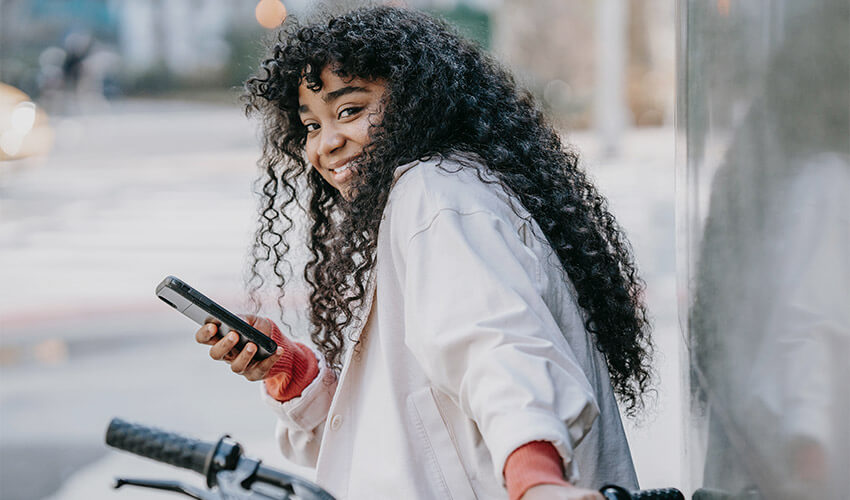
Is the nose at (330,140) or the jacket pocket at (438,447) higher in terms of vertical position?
the nose at (330,140)

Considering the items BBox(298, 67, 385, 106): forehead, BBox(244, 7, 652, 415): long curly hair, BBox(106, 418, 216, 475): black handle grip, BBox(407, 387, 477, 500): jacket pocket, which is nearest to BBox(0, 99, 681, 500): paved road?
BBox(244, 7, 652, 415): long curly hair

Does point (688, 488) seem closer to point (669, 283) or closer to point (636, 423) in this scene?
point (636, 423)

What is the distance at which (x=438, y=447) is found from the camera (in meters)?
1.71

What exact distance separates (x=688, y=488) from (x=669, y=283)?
Answer: 5.54 metres

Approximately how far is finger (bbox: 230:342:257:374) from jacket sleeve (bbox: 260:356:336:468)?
202 millimetres

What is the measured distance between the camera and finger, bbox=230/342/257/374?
79.6 inches

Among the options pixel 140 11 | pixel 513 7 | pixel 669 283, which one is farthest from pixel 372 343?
pixel 140 11

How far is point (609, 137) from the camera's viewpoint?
16.3 metres

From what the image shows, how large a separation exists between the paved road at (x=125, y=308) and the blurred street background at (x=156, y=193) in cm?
2

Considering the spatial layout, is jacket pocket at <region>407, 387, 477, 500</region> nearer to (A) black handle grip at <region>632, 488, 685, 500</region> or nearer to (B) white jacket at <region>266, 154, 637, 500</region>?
(B) white jacket at <region>266, 154, 637, 500</region>

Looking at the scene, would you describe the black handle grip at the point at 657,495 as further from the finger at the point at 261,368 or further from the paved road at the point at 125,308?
the paved road at the point at 125,308

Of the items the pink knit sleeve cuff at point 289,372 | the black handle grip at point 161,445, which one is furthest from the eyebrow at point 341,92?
the black handle grip at point 161,445

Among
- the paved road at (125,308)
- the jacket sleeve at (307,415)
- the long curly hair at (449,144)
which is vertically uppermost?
the long curly hair at (449,144)

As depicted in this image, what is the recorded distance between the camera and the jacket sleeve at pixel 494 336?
137 cm
